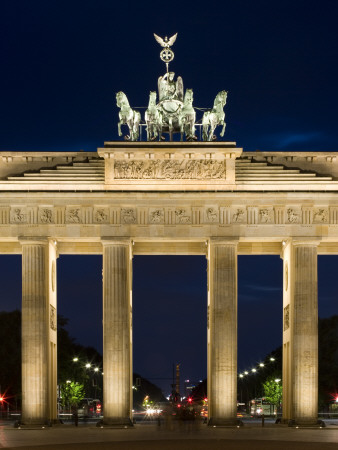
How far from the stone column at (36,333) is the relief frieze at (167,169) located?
277 inches

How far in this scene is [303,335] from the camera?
61469 mm

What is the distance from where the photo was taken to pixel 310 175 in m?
62.7

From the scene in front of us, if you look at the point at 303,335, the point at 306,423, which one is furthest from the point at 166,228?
the point at 306,423

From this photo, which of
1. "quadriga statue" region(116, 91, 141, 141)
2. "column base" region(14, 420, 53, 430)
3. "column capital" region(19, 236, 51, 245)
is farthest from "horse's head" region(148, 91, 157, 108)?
"column base" region(14, 420, 53, 430)

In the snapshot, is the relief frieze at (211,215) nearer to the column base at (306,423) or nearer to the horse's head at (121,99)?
the horse's head at (121,99)

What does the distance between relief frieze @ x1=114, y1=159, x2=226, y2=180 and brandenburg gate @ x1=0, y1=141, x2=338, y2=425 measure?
0.07 m

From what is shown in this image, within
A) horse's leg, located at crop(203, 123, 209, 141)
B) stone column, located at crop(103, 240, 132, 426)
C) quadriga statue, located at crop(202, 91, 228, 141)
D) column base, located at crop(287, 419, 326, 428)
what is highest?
quadriga statue, located at crop(202, 91, 228, 141)

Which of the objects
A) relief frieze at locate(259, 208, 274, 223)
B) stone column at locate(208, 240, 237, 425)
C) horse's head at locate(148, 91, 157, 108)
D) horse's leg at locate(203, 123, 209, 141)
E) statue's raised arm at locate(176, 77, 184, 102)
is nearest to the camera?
stone column at locate(208, 240, 237, 425)

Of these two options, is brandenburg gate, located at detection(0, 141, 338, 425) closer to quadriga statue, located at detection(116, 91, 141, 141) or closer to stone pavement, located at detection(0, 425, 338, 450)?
quadriga statue, located at detection(116, 91, 141, 141)

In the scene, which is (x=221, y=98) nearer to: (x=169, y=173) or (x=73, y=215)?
(x=169, y=173)

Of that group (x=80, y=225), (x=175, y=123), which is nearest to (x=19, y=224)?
(x=80, y=225)

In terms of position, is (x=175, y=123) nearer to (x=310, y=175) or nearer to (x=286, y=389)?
(x=310, y=175)

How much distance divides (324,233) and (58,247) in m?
18.8

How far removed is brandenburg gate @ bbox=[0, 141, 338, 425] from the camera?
200 ft
